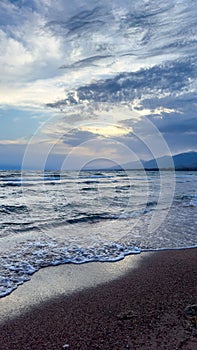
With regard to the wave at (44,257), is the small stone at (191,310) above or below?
above

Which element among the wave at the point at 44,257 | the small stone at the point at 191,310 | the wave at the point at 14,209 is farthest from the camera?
the wave at the point at 14,209

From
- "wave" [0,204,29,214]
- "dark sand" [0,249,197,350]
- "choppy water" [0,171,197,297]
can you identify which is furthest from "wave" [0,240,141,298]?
"wave" [0,204,29,214]

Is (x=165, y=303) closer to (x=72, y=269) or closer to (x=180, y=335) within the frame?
(x=180, y=335)

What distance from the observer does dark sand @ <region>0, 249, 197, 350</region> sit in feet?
11.4

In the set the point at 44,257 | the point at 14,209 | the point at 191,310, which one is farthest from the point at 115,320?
the point at 14,209

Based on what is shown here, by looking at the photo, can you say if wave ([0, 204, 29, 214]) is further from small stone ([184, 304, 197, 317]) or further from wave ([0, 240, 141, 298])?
small stone ([184, 304, 197, 317])

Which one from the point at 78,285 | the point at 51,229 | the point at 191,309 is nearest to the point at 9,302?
the point at 78,285

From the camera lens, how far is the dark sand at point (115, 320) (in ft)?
11.4

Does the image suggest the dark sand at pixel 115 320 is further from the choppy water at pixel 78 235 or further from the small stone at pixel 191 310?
the choppy water at pixel 78 235

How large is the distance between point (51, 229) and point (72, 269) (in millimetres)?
4254

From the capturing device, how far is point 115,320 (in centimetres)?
400

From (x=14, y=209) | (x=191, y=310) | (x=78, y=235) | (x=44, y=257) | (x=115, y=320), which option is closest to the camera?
(x=115, y=320)

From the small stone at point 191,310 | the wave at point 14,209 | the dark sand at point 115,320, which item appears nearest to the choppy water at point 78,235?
the wave at point 14,209

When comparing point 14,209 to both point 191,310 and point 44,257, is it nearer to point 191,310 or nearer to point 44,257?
point 44,257
